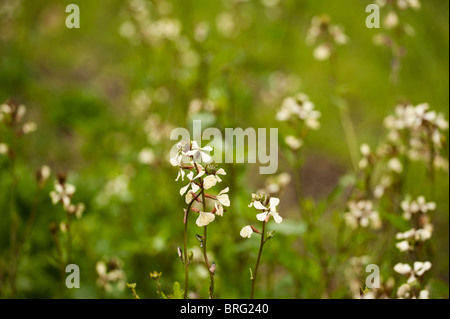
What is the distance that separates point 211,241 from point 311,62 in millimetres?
1961

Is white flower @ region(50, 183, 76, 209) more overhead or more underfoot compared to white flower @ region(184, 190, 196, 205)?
more overhead

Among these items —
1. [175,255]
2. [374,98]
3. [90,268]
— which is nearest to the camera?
[90,268]

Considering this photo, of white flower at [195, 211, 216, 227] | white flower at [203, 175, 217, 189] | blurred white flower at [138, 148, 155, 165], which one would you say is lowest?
white flower at [195, 211, 216, 227]

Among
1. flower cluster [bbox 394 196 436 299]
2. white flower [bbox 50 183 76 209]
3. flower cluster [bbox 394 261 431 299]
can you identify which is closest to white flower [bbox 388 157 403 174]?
flower cluster [bbox 394 196 436 299]

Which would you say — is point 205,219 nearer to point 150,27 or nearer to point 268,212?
point 268,212

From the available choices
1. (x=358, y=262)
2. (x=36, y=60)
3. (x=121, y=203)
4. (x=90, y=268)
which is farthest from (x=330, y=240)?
(x=36, y=60)

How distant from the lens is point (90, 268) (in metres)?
1.60

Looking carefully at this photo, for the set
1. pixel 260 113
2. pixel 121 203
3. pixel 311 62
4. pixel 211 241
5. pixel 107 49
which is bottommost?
pixel 211 241

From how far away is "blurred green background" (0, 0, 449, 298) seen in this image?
63.0 inches

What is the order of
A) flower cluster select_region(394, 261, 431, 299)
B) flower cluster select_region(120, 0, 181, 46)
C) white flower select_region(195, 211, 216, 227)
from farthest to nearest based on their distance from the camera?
flower cluster select_region(120, 0, 181, 46) → flower cluster select_region(394, 261, 431, 299) → white flower select_region(195, 211, 216, 227)

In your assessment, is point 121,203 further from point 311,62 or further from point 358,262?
point 311,62

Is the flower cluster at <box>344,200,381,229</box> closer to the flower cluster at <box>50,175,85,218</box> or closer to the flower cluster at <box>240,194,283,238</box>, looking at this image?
the flower cluster at <box>240,194,283,238</box>

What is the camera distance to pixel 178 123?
213 cm

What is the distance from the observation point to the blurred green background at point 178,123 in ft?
5.25
